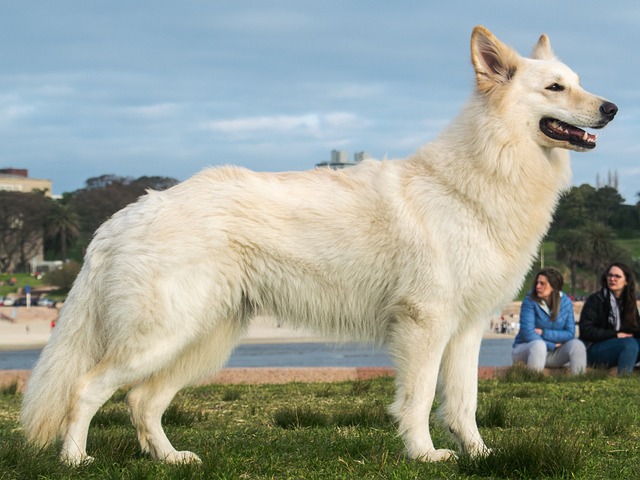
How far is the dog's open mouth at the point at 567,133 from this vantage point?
5512 mm

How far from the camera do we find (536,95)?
5516mm

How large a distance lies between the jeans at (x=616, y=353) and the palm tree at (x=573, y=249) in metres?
69.0

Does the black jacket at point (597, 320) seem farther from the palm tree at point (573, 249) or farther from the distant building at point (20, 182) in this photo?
the distant building at point (20, 182)

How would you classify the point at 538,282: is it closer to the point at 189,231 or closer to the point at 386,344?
the point at 386,344

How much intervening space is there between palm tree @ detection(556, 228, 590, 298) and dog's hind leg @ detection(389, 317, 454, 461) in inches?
2978

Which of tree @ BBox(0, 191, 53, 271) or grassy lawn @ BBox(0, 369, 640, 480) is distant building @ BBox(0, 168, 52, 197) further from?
grassy lawn @ BBox(0, 369, 640, 480)

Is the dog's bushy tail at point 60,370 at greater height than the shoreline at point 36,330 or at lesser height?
greater

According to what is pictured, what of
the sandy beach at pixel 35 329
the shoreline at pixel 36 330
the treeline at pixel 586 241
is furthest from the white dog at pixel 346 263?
the treeline at pixel 586 241

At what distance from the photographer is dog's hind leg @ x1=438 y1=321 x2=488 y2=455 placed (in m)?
5.41

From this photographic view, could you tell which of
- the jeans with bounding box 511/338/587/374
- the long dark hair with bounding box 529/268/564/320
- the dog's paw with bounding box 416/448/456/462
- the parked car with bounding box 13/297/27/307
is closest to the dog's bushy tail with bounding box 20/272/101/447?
the dog's paw with bounding box 416/448/456/462

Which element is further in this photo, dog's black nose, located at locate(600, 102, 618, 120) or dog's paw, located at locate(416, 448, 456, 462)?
dog's black nose, located at locate(600, 102, 618, 120)

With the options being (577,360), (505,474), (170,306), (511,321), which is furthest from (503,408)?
(511,321)

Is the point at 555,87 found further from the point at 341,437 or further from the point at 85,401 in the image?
the point at 85,401

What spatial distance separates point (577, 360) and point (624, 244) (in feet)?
287
